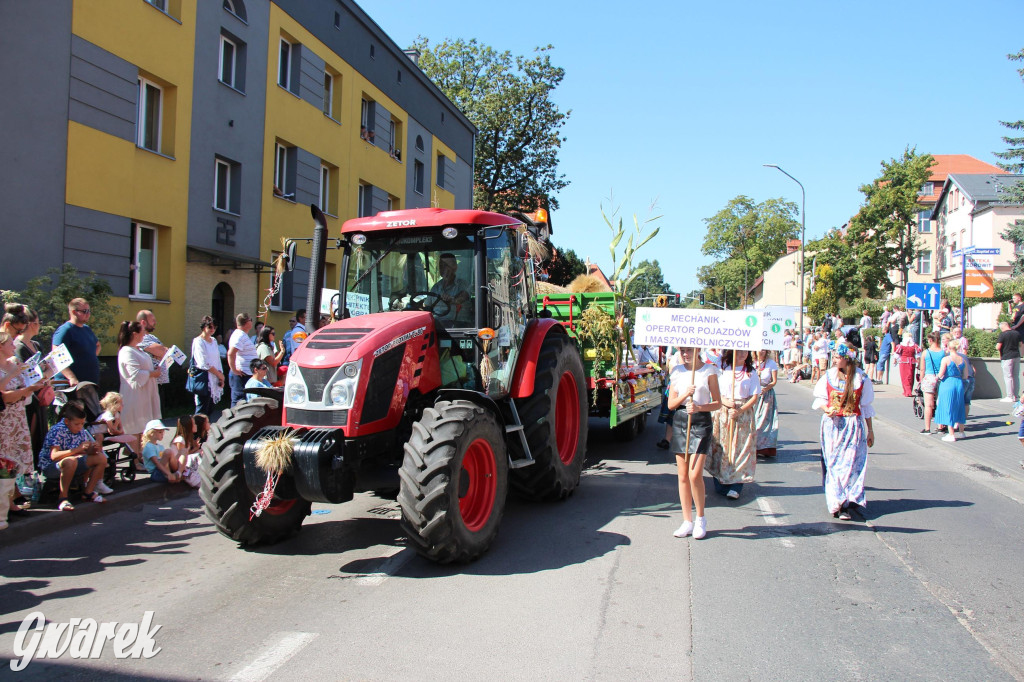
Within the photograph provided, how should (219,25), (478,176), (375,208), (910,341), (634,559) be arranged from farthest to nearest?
(478,176), (375,208), (910,341), (219,25), (634,559)

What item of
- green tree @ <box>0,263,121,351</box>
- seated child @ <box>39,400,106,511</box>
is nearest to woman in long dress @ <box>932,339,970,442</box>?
seated child @ <box>39,400,106,511</box>

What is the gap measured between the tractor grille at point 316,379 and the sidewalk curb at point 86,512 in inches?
109

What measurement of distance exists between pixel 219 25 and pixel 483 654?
603 inches

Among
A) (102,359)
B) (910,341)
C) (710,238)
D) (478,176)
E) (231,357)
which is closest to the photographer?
A: (231,357)

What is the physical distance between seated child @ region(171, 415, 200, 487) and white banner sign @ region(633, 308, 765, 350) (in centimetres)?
503

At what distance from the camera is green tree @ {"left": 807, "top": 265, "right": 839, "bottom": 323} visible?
48438 millimetres

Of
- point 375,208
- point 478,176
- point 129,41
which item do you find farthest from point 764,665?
point 478,176

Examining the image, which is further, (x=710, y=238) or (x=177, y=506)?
(x=710, y=238)

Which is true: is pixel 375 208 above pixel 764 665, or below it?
above

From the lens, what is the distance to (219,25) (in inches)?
596

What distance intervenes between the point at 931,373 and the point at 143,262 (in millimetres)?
14437

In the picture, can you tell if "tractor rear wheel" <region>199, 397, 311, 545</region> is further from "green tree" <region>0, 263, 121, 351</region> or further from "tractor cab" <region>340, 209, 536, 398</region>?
"green tree" <region>0, 263, 121, 351</region>

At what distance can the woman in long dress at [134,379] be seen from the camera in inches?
307

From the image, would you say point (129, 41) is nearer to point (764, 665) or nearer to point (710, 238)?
Result: point (764, 665)
